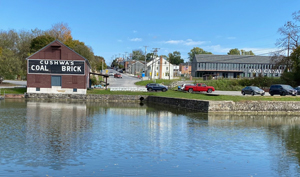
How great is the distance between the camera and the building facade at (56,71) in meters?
58.1

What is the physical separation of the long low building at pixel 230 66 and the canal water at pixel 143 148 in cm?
9087

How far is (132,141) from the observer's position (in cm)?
2191

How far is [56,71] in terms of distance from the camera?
5859 centimetres

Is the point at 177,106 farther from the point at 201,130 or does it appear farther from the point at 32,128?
the point at 32,128

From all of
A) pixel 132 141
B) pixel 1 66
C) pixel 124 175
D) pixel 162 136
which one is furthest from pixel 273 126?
pixel 1 66

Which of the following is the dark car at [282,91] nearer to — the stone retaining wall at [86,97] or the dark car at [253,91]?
the dark car at [253,91]

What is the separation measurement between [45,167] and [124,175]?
155 inches

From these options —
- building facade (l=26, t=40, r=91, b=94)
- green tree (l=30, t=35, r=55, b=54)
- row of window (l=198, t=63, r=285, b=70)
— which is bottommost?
building facade (l=26, t=40, r=91, b=94)

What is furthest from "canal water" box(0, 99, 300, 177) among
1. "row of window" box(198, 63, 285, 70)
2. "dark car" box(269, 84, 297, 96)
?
"row of window" box(198, 63, 285, 70)

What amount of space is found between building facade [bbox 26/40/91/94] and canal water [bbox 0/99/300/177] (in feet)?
89.9

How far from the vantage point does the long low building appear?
12056 cm

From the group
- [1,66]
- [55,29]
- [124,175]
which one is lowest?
[124,175]

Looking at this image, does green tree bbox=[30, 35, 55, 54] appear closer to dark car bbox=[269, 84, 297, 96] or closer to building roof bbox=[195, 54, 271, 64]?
building roof bbox=[195, 54, 271, 64]

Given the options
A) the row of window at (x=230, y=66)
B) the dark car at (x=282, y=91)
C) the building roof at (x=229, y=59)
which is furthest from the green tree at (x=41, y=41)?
the dark car at (x=282, y=91)
